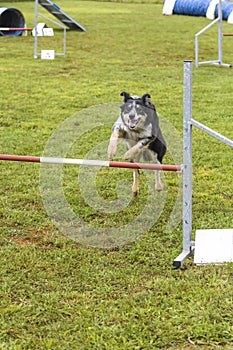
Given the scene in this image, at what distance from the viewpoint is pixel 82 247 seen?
4.60 m

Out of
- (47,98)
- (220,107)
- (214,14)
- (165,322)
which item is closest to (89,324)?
(165,322)

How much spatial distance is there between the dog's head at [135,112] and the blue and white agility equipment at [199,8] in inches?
688

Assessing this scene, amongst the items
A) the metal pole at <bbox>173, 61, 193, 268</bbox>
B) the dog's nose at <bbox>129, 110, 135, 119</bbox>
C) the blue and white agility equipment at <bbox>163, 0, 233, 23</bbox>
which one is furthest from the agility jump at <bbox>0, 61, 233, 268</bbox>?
the blue and white agility equipment at <bbox>163, 0, 233, 23</bbox>

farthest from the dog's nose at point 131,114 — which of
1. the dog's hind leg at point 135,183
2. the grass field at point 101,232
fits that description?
the grass field at point 101,232

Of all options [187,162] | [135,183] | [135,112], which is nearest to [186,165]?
[187,162]

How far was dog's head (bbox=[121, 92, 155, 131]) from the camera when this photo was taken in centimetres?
504

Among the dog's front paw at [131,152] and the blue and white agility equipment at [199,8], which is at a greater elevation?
the blue and white agility equipment at [199,8]

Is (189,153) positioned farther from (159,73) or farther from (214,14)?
(214,14)

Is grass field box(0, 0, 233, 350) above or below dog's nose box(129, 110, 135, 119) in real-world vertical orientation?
below

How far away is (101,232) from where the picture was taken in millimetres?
4855

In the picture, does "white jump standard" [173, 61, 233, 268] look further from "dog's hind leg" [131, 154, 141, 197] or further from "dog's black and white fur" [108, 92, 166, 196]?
"dog's hind leg" [131, 154, 141, 197]

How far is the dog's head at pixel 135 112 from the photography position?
5035 mm

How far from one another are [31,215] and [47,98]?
16.1 feet

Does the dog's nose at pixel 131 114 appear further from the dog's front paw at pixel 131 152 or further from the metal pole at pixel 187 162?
the metal pole at pixel 187 162
